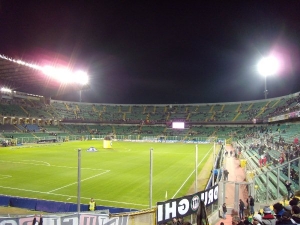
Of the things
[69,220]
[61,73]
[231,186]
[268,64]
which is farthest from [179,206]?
[61,73]

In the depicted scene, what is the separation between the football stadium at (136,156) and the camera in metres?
13.1

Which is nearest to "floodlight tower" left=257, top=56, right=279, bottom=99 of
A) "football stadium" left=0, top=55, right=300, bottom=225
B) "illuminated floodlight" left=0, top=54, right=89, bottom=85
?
"football stadium" left=0, top=55, right=300, bottom=225

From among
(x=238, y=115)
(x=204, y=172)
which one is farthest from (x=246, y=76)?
(x=204, y=172)

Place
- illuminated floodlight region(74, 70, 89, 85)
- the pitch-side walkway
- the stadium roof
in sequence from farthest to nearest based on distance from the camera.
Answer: illuminated floodlight region(74, 70, 89, 85)
the stadium roof
the pitch-side walkway

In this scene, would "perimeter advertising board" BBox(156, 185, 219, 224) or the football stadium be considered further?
the football stadium

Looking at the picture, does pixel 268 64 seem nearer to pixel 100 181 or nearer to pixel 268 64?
pixel 268 64

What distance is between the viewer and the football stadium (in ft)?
43.1

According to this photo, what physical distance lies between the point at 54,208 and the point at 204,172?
16.2 meters

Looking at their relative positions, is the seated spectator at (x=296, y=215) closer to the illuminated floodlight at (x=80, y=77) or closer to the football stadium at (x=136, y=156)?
the football stadium at (x=136, y=156)

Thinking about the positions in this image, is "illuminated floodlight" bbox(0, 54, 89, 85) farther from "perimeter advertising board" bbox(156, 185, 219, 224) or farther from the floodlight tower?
"perimeter advertising board" bbox(156, 185, 219, 224)

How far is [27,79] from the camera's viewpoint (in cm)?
5984

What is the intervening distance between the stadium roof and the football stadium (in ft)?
1.03

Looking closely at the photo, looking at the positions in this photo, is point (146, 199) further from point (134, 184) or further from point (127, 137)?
point (127, 137)

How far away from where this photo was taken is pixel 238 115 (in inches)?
3238
